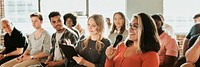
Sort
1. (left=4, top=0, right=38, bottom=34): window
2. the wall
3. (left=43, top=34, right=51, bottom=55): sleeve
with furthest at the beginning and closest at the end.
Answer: (left=4, top=0, right=38, bottom=34): window, the wall, (left=43, top=34, right=51, bottom=55): sleeve

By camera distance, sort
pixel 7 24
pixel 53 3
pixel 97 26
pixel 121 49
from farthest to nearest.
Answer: pixel 53 3 → pixel 7 24 → pixel 97 26 → pixel 121 49

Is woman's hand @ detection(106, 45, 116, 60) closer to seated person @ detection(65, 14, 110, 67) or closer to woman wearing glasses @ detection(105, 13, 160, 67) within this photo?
woman wearing glasses @ detection(105, 13, 160, 67)

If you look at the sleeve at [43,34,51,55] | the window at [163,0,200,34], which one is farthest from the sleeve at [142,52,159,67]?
the window at [163,0,200,34]

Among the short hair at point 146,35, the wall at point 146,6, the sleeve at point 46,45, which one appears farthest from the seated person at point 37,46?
the wall at point 146,6

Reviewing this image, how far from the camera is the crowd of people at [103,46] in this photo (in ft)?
8.45

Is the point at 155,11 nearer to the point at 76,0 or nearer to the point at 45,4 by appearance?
the point at 76,0

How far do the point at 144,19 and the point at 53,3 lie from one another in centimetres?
417

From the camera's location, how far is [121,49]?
2842 millimetres

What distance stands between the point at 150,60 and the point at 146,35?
7.9 inches

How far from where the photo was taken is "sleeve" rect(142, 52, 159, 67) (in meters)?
2.53

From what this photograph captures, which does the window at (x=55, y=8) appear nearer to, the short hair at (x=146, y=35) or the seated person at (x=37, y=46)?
the seated person at (x=37, y=46)

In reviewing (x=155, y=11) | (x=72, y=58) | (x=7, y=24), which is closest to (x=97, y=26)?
(x=72, y=58)

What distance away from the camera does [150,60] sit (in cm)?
254

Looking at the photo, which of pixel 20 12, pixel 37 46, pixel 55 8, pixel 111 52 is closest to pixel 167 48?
pixel 111 52
